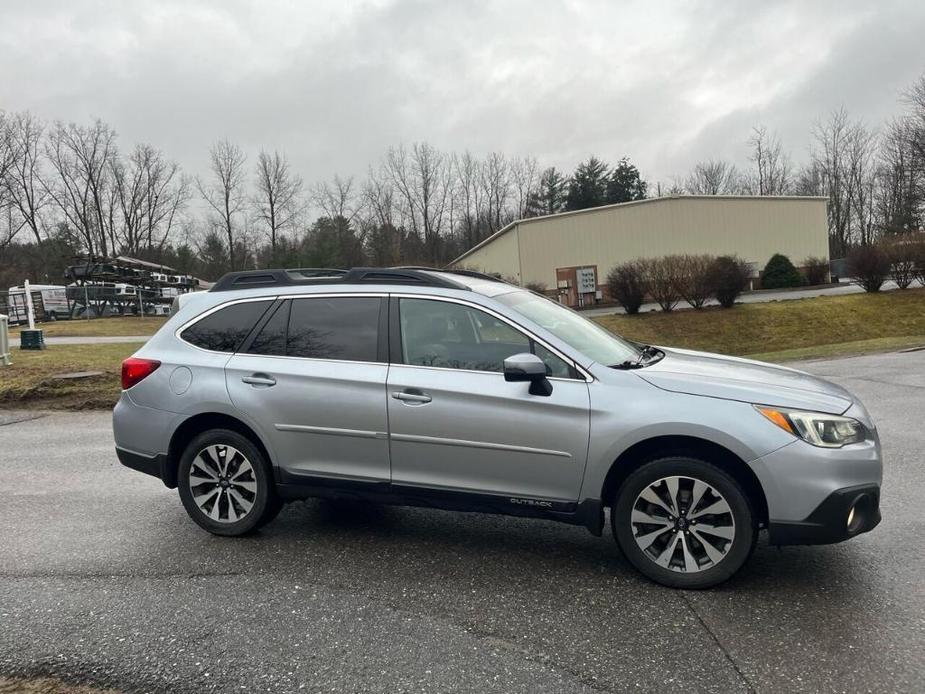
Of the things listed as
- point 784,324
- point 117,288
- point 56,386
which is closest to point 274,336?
point 56,386

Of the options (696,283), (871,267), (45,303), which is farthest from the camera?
(45,303)

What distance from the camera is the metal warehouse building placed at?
1583 inches

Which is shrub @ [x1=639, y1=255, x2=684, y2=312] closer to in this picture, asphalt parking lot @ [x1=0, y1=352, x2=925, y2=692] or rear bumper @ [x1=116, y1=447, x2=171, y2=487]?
asphalt parking lot @ [x1=0, y1=352, x2=925, y2=692]

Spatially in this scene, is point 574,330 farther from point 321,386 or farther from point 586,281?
point 586,281

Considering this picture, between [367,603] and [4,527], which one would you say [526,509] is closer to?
[367,603]

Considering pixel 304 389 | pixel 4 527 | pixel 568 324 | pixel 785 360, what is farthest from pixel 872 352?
pixel 4 527

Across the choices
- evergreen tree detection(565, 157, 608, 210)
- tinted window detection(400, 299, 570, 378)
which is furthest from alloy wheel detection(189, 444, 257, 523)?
evergreen tree detection(565, 157, 608, 210)

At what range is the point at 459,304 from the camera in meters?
4.00

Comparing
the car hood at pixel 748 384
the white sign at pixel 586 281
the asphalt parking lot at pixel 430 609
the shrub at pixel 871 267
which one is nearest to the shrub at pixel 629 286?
the shrub at pixel 871 267

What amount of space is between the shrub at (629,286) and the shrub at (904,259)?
31.0ft

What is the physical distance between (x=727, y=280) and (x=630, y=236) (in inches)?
694

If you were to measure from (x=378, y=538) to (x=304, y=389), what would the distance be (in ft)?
3.73

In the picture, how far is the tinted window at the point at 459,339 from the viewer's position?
12.3ft

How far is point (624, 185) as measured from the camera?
65188mm
